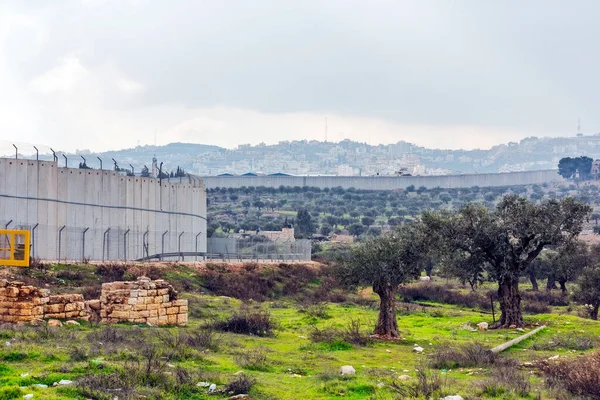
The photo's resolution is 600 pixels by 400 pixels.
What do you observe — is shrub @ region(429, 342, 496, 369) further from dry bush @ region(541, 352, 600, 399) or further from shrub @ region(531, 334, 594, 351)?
shrub @ region(531, 334, 594, 351)

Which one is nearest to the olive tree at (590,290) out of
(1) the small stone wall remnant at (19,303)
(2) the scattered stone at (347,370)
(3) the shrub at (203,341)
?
(3) the shrub at (203,341)

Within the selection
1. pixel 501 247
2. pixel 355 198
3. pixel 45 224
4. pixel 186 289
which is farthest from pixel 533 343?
pixel 355 198

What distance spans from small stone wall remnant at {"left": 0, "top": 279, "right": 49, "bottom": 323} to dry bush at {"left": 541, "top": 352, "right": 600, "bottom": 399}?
1359cm

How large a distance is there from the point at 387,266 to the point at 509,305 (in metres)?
6.33

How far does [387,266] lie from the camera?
30.4 metres

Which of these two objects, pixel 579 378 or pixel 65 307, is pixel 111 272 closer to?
pixel 65 307

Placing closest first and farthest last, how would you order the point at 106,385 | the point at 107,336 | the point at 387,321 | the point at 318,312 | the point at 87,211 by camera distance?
the point at 106,385, the point at 107,336, the point at 387,321, the point at 318,312, the point at 87,211

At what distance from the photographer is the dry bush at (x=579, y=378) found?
1667cm

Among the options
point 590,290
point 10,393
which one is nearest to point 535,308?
point 590,290

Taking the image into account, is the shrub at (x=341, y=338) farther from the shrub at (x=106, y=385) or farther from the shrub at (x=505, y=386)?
the shrub at (x=106, y=385)

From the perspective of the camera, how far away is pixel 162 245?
186ft

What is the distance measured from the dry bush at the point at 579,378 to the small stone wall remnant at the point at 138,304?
466 inches

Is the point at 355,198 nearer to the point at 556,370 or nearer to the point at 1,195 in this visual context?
the point at 1,195

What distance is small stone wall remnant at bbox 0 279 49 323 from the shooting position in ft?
80.2
